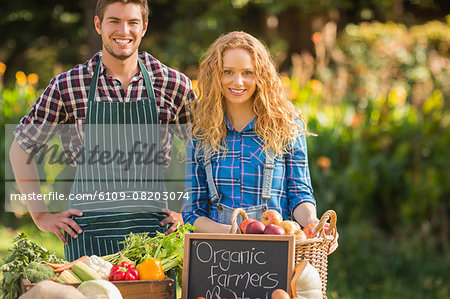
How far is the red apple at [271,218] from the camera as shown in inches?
106

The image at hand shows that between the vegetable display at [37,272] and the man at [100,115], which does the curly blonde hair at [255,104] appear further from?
the vegetable display at [37,272]

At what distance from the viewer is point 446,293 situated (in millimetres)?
5477

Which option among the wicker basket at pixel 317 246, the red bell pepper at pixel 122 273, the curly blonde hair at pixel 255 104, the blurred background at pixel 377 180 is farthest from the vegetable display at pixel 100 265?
the blurred background at pixel 377 180

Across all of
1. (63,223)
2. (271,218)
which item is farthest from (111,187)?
(271,218)

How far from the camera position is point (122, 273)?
95.3 inches

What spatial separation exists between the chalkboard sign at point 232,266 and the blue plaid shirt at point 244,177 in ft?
1.54

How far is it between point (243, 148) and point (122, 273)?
920 mm

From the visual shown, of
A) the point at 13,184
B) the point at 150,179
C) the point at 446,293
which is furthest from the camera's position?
the point at 13,184

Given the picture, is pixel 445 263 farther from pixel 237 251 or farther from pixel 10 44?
pixel 10 44

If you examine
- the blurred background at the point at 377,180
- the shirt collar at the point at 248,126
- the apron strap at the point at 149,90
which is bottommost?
the blurred background at the point at 377,180

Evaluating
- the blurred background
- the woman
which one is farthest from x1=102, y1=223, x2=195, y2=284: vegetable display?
the blurred background

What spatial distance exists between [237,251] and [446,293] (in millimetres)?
3636

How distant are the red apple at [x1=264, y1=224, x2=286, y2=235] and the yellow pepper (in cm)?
47

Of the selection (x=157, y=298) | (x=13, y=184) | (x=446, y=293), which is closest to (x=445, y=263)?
(x=446, y=293)
